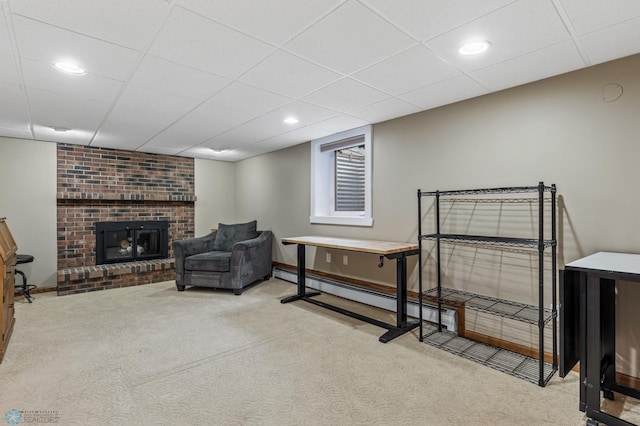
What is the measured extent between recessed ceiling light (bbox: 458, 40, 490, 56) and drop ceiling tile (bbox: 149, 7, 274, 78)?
1.19m

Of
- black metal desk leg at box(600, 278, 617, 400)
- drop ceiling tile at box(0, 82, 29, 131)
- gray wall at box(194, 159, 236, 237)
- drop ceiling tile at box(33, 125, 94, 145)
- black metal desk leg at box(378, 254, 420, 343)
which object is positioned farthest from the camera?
gray wall at box(194, 159, 236, 237)

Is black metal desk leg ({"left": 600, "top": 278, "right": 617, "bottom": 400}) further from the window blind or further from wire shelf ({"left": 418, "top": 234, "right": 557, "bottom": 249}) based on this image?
the window blind

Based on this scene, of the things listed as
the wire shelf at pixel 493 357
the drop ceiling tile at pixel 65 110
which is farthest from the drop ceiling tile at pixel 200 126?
the wire shelf at pixel 493 357

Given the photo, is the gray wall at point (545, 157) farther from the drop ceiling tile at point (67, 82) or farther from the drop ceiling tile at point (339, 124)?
the drop ceiling tile at point (67, 82)

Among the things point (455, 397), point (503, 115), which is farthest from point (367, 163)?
point (455, 397)

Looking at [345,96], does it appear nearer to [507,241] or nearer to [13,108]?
[507,241]

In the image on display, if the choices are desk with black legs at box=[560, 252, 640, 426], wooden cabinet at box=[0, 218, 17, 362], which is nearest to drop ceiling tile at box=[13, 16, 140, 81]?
wooden cabinet at box=[0, 218, 17, 362]

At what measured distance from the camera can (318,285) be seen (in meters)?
4.44

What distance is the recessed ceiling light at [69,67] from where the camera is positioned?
6.98 ft

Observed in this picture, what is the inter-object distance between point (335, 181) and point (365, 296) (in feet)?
5.68

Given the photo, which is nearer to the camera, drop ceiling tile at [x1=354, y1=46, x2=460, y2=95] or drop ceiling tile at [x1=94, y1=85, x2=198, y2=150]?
drop ceiling tile at [x1=354, y1=46, x2=460, y2=95]

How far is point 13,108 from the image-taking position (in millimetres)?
3002

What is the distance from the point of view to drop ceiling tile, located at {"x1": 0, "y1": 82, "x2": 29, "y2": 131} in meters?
2.56

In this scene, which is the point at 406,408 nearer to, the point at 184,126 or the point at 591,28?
the point at 591,28
